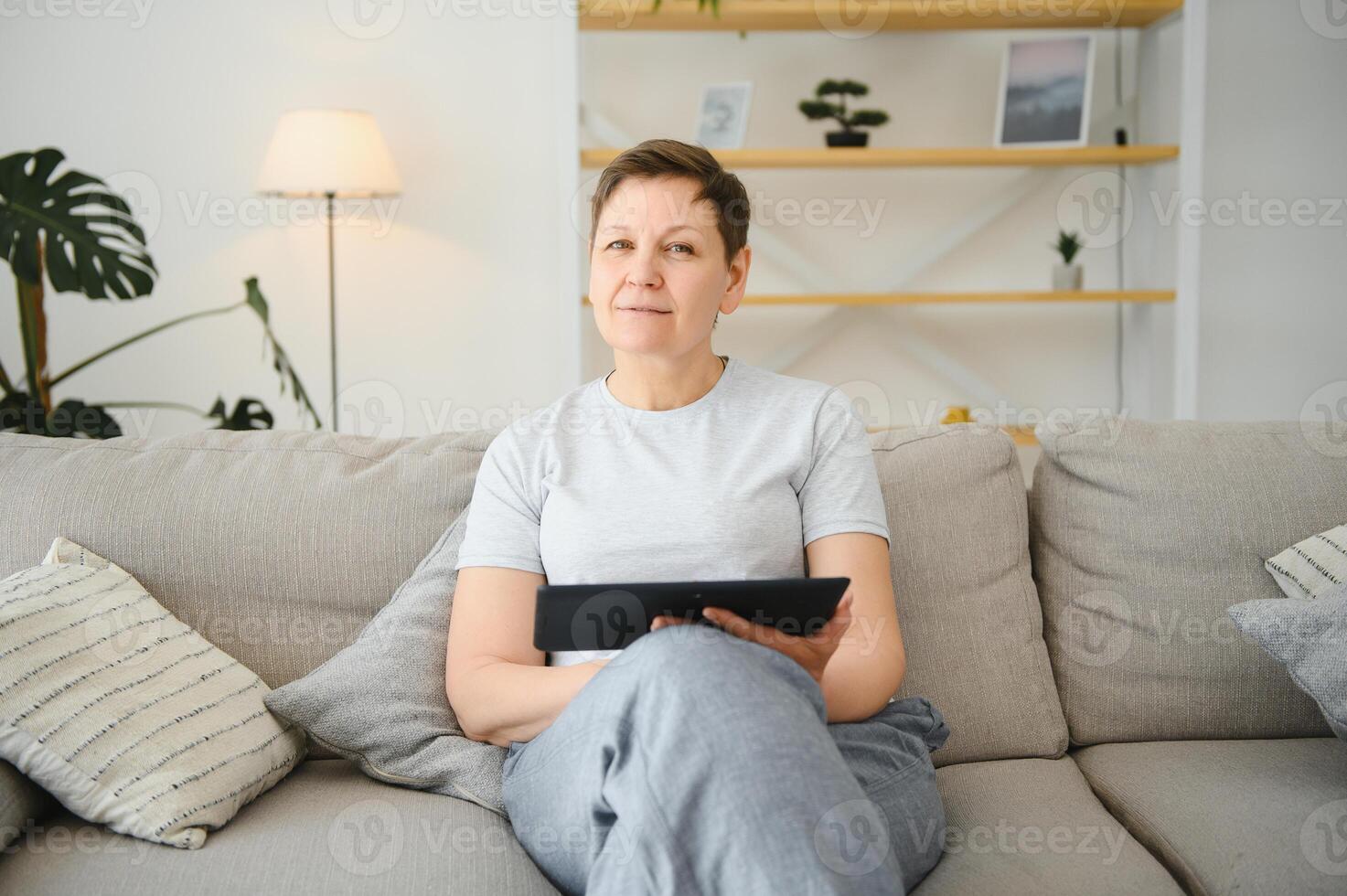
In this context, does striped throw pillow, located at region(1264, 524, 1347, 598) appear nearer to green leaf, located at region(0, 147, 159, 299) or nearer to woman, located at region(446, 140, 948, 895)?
woman, located at region(446, 140, 948, 895)

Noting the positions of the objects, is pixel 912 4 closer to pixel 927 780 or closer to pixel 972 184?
pixel 972 184

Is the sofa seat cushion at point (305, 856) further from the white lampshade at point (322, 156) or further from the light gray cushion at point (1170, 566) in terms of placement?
the white lampshade at point (322, 156)

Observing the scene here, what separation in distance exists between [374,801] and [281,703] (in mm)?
167

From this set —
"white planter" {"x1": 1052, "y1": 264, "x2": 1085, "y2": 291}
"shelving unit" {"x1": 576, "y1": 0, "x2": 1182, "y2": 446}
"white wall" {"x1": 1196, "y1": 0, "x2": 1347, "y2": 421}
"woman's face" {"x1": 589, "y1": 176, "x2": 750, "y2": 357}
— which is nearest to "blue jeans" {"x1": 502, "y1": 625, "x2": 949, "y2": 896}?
"woman's face" {"x1": 589, "y1": 176, "x2": 750, "y2": 357}

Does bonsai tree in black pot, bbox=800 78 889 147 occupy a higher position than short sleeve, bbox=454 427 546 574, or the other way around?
bonsai tree in black pot, bbox=800 78 889 147

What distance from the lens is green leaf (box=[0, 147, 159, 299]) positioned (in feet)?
7.61

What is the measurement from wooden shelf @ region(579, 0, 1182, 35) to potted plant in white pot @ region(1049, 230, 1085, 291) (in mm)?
599

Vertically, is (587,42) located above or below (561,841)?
above

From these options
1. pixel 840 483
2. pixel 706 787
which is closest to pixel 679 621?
pixel 706 787

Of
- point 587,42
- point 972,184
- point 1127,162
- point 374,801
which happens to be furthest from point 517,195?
point 374,801

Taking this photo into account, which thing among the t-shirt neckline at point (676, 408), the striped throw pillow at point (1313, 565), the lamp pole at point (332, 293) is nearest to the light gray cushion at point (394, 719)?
the t-shirt neckline at point (676, 408)

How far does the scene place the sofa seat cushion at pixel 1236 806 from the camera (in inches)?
47.5

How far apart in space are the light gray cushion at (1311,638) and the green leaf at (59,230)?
217 cm

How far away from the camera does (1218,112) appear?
343 cm
